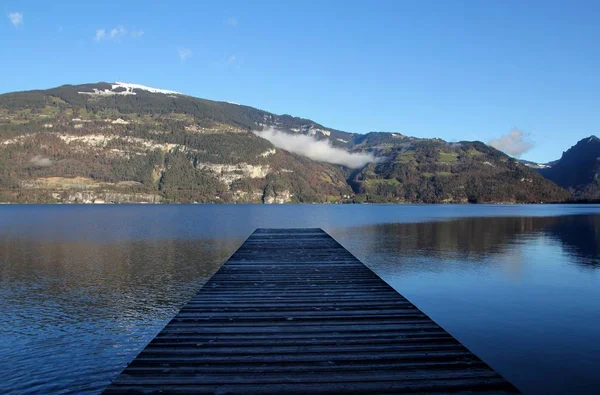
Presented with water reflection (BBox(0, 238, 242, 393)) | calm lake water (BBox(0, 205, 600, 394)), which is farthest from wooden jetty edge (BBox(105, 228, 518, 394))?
calm lake water (BBox(0, 205, 600, 394))

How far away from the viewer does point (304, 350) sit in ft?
27.8

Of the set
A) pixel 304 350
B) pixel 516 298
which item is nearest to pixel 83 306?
pixel 304 350

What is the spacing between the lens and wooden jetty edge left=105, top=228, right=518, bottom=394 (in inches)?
270

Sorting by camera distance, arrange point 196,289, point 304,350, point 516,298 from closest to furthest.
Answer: point 304,350 → point 516,298 → point 196,289

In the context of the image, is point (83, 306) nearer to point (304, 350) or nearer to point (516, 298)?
point (304, 350)

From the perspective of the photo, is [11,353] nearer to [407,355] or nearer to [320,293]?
[320,293]

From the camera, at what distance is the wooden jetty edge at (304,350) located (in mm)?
6852

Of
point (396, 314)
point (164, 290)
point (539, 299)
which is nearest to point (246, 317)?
point (396, 314)

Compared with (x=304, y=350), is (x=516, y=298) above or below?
below

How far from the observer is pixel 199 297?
44.6ft

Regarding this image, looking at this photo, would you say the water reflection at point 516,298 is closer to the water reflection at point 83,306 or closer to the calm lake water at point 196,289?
the calm lake water at point 196,289

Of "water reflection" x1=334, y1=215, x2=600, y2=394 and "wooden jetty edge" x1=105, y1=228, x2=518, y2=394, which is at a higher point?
"wooden jetty edge" x1=105, y1=228, x2=518, y2=394

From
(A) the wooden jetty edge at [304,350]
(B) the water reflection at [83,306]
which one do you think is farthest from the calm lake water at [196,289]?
(A) the wooden jetty edge at [304,350]

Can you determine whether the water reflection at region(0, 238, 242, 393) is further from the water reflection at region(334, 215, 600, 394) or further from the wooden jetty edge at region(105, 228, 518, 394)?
the water reflection at region(334, 215, 600, 394)
